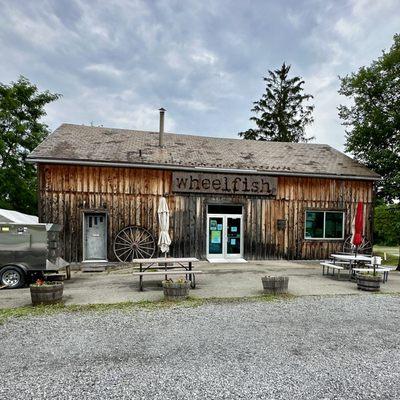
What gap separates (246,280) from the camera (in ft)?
33.1

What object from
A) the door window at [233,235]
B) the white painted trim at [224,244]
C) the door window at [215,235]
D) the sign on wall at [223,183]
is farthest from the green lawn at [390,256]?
the door window at [215,235]

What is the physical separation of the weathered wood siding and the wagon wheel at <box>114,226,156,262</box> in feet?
0.87

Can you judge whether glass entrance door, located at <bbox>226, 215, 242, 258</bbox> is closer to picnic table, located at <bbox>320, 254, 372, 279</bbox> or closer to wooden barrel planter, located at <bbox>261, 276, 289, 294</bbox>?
picnic table, located at <bbox>320, 254, 372, 279</bbox>

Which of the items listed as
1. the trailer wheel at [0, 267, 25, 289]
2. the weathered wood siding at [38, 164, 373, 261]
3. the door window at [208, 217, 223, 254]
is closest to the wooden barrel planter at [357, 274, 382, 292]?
the weathered wood siding at [38, 164, 373, 261]

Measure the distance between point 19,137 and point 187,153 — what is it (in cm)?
1384

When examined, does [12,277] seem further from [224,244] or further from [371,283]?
[371,283]

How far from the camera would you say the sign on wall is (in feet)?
45.4

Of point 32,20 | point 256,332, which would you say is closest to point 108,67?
point 32,20

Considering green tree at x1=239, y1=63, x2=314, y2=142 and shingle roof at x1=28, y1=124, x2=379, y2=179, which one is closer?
shingle roof at x1=28, y1=124, x2=379, y2=179

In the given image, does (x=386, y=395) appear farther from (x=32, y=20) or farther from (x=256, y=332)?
(x=32, y=20)

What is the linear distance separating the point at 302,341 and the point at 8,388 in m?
4.31

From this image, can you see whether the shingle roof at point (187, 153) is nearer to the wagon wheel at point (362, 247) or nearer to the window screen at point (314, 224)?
the window screen at point (314, 224)

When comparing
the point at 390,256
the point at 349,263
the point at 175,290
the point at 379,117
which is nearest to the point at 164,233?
the point at 175,290

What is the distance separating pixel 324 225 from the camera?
15.3m
